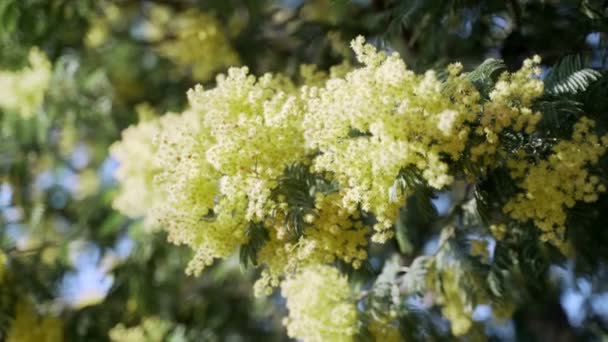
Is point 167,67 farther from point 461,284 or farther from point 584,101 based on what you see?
point 584,101

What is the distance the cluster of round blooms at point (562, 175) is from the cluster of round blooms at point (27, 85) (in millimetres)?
4820

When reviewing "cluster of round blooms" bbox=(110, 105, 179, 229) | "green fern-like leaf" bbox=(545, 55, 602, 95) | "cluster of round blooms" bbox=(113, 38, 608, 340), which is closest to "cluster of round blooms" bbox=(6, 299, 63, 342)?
"cluster of round blooms" bbox=(110, 105, 179, 229)

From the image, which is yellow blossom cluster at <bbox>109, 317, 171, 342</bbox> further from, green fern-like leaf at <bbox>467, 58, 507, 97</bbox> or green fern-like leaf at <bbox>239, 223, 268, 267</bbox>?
green fern-like leaf at <bbox>467, 58, 507, 97</bbox>

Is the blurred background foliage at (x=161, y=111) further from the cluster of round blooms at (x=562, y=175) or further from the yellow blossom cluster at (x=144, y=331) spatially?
the cluster of round blooms at (x=562, y=175)

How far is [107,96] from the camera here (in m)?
7.61

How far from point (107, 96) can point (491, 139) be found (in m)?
5.17

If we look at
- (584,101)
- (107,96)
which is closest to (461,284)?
(584,101)

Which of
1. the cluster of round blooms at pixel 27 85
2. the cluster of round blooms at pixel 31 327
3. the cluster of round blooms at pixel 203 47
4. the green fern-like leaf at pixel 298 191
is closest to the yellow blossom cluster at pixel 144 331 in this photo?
the cluster of round blooms at pixel 31 327

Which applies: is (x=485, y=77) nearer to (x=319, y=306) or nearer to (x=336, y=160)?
(x=336, y=160)

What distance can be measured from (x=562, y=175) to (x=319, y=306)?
161 centimetres

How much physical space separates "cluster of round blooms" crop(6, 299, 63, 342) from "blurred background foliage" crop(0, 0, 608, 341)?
0.02 metres

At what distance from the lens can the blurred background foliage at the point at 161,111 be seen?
523 cm

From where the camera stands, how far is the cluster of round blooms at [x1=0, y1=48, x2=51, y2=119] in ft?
22.3

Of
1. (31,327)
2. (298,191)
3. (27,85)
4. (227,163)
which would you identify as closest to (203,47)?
(27,85)
